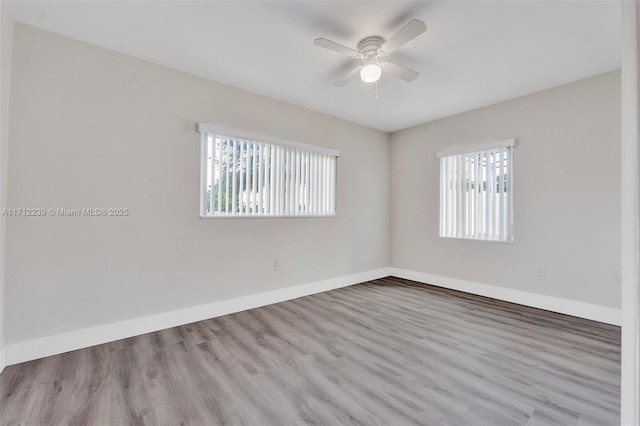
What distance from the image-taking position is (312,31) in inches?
86.0

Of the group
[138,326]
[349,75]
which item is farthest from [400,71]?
[138,326]

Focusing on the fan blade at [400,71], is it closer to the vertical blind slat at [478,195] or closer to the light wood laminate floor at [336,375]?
the vertical blind slat at [478,195]

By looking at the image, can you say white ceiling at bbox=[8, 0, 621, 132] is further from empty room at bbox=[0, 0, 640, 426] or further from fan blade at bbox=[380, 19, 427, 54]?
fan blade at bbox=[380, 19, 427, 54]

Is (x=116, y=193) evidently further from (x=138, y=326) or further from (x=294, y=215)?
(x=294, y=215)

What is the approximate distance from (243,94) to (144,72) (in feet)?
3.20

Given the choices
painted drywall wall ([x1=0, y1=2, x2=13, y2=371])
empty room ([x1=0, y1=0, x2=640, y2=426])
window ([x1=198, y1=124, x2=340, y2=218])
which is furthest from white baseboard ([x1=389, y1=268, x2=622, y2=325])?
painted drywall wall ([x1=0, y1=2, x2=13, y2=371])

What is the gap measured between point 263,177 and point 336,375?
2252 mm

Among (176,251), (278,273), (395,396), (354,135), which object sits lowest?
(395,396)

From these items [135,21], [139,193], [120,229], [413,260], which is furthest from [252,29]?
[413,260]

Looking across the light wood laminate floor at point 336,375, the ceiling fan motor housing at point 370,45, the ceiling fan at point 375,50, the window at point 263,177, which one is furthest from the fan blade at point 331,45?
the light wood laminate floor at point 336,375

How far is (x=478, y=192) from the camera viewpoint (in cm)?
379

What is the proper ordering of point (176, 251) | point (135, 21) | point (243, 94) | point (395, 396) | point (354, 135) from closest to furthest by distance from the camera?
point (395, 396)
point (135, 21)
point (176, 251)
point (243, 94)
point (354, 135)

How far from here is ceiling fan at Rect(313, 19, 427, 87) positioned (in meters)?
1.92

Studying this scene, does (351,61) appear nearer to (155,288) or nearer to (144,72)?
(144,72)
